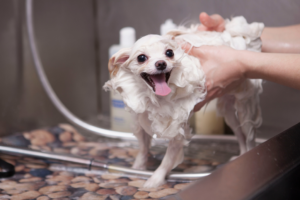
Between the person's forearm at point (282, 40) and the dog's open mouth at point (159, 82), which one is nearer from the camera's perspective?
the dog's open mouth at point (159, 82)

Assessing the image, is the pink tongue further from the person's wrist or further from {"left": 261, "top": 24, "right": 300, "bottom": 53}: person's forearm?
{"left": 261, "top": 24, "right": 300, "bottom": 53}: person's forearm

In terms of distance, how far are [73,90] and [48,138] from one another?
29cm

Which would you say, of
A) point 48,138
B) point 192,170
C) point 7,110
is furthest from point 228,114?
point 7,110

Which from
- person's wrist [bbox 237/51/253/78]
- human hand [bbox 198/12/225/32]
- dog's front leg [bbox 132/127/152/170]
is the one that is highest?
human hand [bbox 198/12/225/32]

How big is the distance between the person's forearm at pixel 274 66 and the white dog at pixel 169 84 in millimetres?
93

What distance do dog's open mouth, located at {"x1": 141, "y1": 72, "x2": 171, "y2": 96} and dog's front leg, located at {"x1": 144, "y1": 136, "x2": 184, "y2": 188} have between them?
157mm

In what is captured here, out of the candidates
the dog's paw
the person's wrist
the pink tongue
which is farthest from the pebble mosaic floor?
the person's wrist

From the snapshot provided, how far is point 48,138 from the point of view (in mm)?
1015

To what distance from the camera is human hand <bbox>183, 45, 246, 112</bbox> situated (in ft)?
2.03

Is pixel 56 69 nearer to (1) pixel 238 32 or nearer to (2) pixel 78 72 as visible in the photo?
(2) pixel 78 72

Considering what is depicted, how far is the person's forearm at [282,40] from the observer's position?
29.6 inches

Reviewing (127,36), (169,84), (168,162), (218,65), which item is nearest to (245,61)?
(218,65)

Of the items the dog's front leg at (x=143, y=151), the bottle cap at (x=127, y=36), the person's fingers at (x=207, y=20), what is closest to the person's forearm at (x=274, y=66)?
the person's fingers at (x=207, y=20)

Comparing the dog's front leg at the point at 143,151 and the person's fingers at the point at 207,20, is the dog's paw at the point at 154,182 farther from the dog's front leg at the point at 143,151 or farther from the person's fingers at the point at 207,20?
the person's fingers at the point at 207,20
